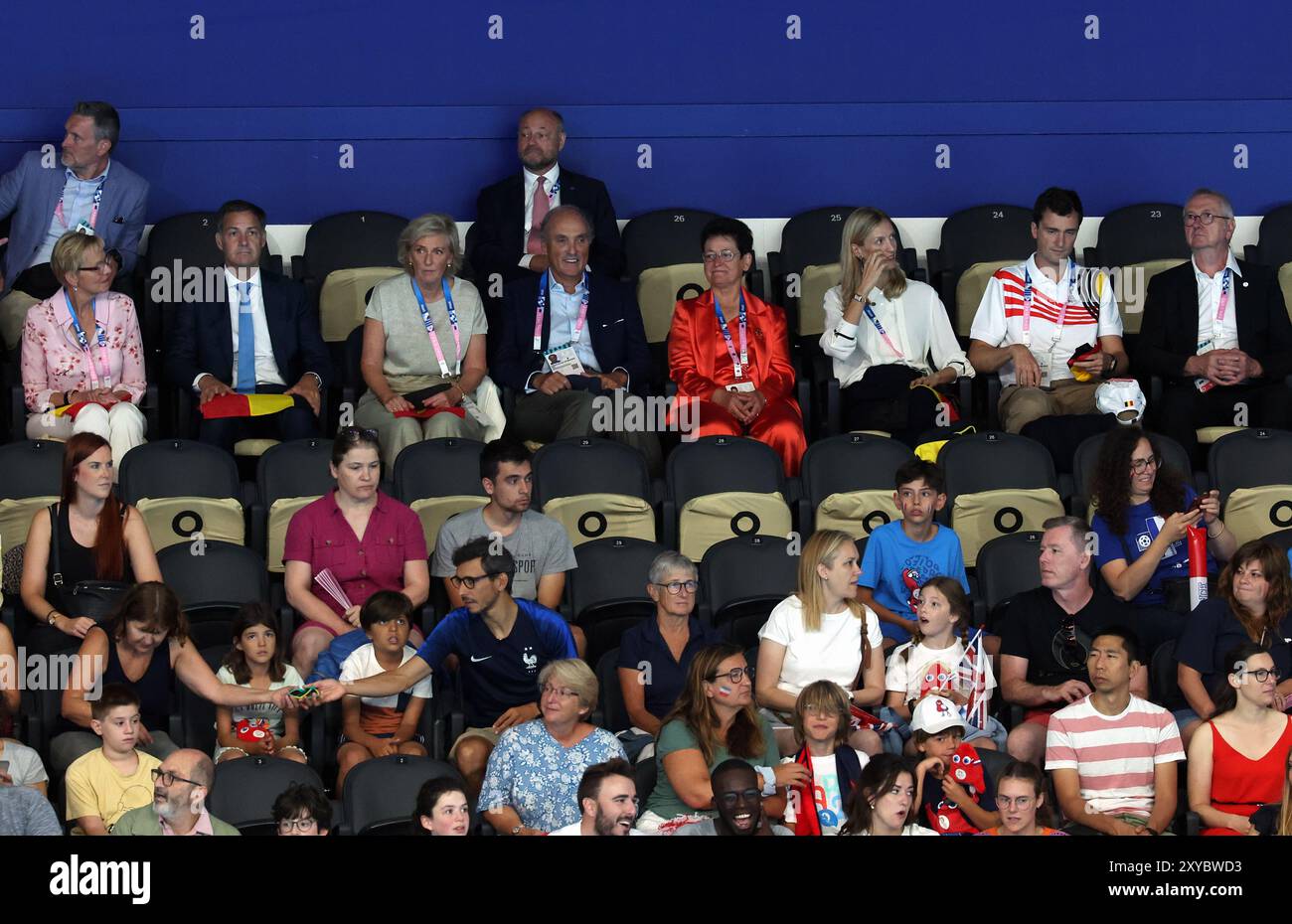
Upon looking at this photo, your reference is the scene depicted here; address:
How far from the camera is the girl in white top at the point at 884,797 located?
19.9ft

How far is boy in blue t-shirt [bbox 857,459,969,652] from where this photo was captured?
7258 mm

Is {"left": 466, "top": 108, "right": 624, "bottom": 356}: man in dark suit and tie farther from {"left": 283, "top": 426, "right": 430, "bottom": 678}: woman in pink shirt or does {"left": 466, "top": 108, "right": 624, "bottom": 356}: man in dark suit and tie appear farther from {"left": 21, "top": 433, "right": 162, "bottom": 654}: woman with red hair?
{"left": 21, "top": 433, "right": 162, "bottom": 654}: woman with red hair

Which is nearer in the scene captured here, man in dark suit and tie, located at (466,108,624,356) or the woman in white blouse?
the woman in white blouse

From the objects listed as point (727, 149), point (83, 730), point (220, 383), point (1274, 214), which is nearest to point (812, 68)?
point (727, 149)

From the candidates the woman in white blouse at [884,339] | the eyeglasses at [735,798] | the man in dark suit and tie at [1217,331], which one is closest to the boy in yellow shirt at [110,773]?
the eyeglasses at [735,798]

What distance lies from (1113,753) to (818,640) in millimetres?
953

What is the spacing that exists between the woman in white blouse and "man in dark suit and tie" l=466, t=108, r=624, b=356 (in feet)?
3.21

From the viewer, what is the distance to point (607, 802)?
595 cm

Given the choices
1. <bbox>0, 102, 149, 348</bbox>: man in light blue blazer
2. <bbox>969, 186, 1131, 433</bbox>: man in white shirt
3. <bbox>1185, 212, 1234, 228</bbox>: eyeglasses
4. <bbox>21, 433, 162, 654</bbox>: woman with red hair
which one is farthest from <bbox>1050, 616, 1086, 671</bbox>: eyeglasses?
<bbox>0, 102, 149, 348</bbox>: man in light blue blazer

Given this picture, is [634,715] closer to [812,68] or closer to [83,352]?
[83,352]

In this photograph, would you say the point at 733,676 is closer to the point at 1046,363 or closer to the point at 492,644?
the point at 492,644

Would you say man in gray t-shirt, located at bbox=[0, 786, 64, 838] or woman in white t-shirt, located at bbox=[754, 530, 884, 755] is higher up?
woman in white t-shirt, located at bbox=[754, 530, 884, 755]

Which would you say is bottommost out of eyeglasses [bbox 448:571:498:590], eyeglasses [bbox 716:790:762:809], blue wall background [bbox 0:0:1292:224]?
eyeglasses [bbox 716:790:762:809]

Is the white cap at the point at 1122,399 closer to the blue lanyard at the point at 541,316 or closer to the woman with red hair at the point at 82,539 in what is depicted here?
the blue lanyard at the point at 541,316
